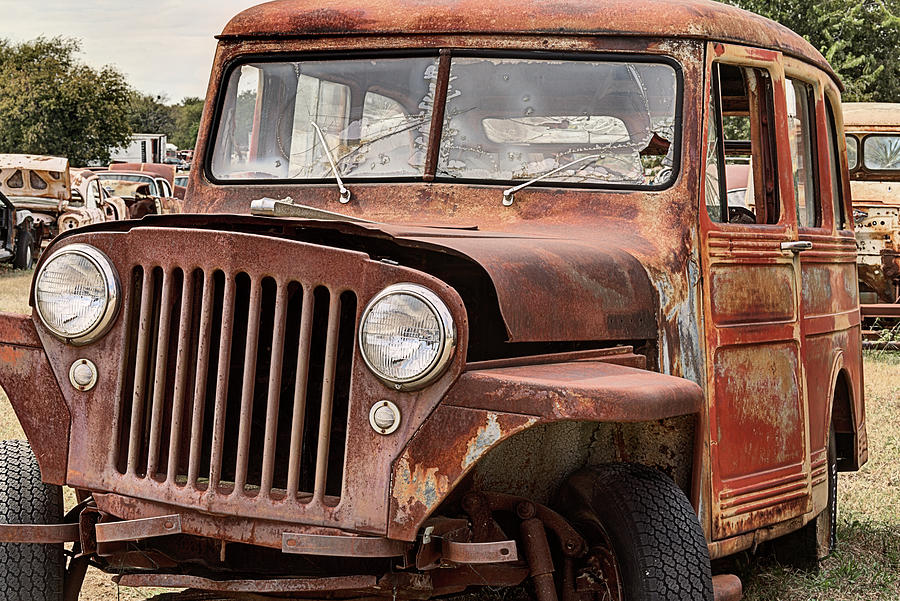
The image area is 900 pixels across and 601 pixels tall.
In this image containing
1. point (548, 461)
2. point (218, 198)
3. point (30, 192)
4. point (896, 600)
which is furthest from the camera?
point (30, 192)

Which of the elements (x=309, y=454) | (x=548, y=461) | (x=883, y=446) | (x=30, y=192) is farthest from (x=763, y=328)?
(x=30, y=192)

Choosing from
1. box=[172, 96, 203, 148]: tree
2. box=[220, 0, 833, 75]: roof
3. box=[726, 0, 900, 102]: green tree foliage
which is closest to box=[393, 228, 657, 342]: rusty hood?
box=[220, 0, 833, 75]: roof

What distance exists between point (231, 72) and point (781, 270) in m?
2.06

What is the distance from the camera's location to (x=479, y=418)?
9.61 feet

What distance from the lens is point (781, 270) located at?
14.9 feet

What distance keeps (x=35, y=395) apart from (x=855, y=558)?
3.59 m

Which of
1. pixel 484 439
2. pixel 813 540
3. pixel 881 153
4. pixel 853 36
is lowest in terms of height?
pixel 813 540

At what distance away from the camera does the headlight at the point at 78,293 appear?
322 cm

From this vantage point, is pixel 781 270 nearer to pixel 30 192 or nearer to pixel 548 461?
pixel 548 461

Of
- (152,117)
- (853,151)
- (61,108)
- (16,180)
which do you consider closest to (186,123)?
(152,117)

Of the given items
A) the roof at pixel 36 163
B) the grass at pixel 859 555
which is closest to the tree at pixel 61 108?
the roof at pixel 36 163

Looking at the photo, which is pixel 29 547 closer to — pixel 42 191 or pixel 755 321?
pixel 755 321

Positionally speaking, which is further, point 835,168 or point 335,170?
point 835,168

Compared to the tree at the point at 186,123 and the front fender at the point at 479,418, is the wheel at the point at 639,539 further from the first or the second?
the tree at the point at 186,123
